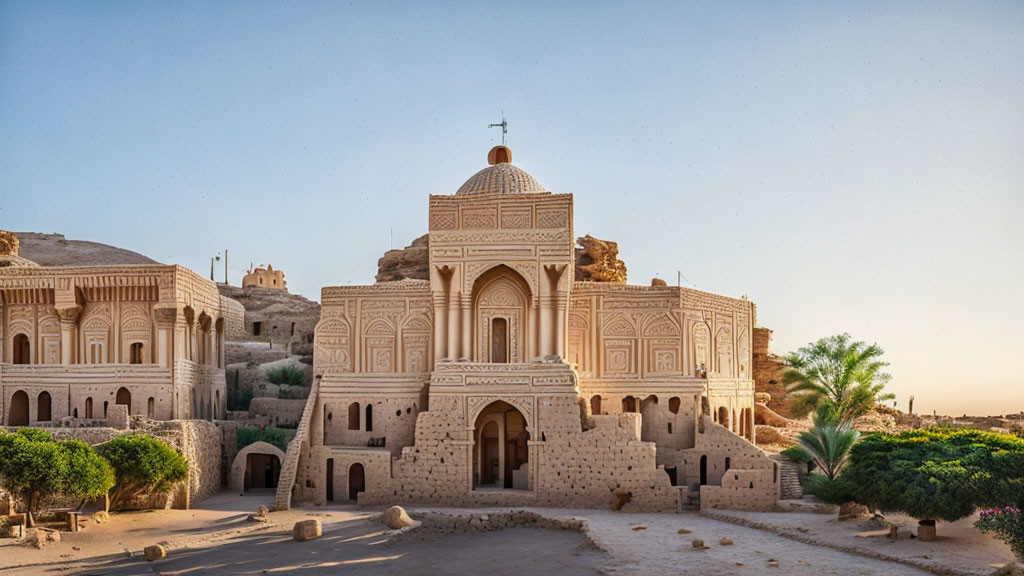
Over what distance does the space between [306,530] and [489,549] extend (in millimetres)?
4613

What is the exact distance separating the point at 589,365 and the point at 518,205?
6136 millimetres

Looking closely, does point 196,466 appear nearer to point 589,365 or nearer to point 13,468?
point 13,468

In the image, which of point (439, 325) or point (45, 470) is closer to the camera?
point (45, 470)

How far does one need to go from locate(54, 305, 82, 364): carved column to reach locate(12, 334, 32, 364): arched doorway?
1611mm

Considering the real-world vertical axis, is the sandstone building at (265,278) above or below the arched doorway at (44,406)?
above

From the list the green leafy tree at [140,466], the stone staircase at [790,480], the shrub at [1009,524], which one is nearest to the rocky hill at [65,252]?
the green leafy tree at [140,466]

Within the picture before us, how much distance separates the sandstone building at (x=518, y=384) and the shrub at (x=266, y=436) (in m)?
2.00

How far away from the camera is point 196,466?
28.0 meters

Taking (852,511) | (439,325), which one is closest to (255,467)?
(439,325)

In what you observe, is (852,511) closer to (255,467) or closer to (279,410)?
(255,467)

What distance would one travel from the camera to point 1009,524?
58.1ft

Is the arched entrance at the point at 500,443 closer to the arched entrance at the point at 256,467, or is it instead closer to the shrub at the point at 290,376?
the arched entrance at the point at 256,467

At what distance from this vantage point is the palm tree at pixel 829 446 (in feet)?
87.1

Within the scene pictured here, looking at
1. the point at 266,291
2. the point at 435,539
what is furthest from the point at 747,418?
the point at 266,291
